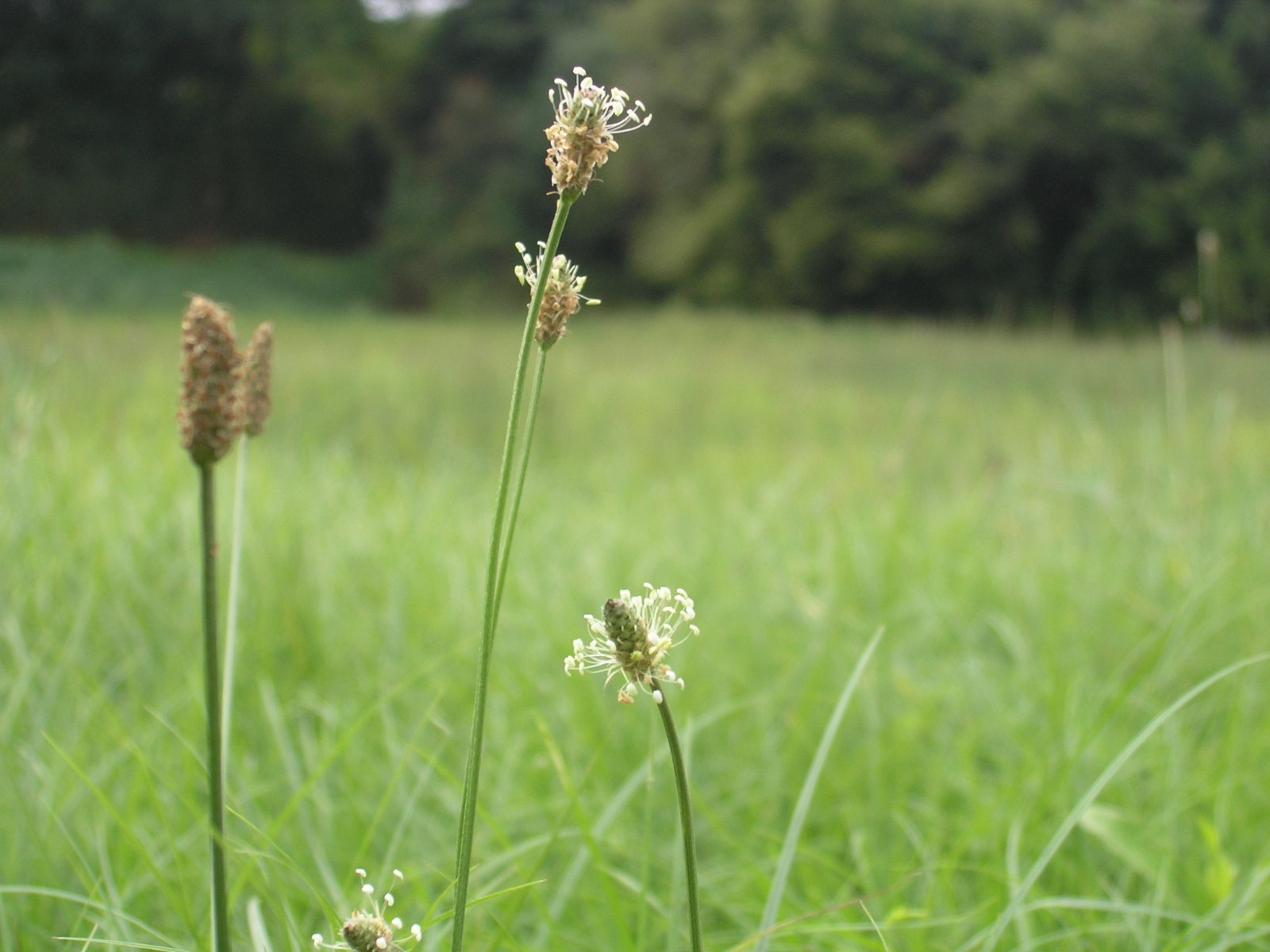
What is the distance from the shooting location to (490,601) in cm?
45

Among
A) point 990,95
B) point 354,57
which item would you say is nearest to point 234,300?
point 354,57

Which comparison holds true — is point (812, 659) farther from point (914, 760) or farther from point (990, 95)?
point (990, 95)

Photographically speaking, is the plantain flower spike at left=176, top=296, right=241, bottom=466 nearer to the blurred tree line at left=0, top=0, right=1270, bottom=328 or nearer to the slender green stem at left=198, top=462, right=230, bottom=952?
the slender green stem at left=198, top=462, right=230, bottom=952

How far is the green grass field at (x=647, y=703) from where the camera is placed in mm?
1168

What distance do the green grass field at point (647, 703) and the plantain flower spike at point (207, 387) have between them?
29cm

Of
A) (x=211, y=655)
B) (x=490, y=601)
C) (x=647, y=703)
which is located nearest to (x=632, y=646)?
(x=490, y=601)

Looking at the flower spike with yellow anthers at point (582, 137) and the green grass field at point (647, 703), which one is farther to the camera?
the green grass field at point (647, 703)

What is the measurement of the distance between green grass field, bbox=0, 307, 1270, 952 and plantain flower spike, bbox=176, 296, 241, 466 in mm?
294

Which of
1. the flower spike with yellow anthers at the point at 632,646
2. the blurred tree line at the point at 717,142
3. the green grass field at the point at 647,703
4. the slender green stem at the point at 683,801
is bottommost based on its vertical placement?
the green grass field at the point at 647,703

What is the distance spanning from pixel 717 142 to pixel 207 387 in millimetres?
22533

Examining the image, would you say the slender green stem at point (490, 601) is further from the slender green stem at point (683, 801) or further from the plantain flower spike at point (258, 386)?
the plantain flower spike at point (258, 386)

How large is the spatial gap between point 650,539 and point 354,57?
26019mm

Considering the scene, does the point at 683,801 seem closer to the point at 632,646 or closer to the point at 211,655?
the point at 632,646

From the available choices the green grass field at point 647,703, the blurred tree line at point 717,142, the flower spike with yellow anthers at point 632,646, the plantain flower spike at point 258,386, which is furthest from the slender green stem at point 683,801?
the blurred tree line at point 717,142
